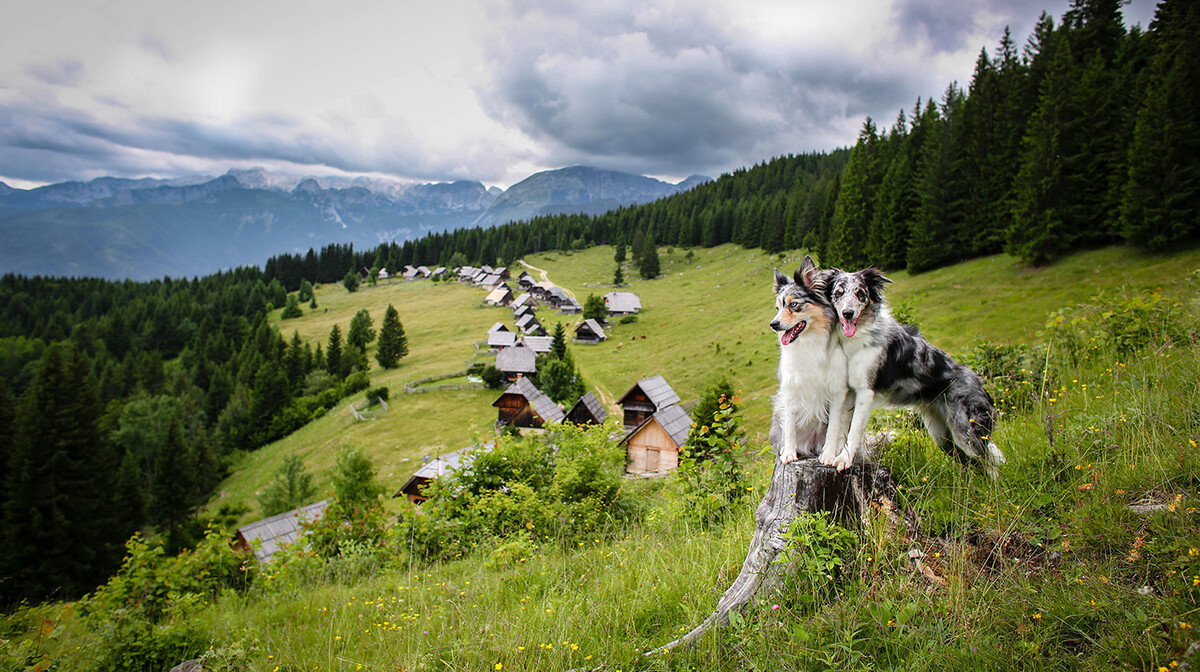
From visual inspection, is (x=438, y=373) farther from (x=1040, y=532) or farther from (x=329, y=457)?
(x=1040, y=532)

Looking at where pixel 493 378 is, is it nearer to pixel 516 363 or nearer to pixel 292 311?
pixel 516 363

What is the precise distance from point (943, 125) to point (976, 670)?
5869 centimetres

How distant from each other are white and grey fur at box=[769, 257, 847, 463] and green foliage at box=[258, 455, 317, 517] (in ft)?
115

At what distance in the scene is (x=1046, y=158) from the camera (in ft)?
115

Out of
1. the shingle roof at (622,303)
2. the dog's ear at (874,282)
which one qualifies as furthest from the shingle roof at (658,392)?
the shingle roof at (622,303)

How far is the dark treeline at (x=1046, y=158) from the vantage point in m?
29.0

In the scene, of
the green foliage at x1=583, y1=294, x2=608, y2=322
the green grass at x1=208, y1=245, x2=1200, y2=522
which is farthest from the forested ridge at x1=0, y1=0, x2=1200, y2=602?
the green foliage at x1=583, y1=294, x2=608, y2=322

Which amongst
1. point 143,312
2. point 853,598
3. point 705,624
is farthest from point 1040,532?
point 143,312

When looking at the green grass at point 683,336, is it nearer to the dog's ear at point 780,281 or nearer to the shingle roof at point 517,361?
the shingle roof at point 517,361

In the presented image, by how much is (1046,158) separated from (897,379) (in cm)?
4457

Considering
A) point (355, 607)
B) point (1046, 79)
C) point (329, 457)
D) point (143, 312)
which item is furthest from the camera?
point (143, 312)

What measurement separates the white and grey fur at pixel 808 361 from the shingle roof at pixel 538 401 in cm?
3348

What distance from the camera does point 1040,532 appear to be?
11.1 ft

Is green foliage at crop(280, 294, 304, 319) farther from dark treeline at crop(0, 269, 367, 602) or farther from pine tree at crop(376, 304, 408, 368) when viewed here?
pine tree at crop(376, 304, 408, 368)
